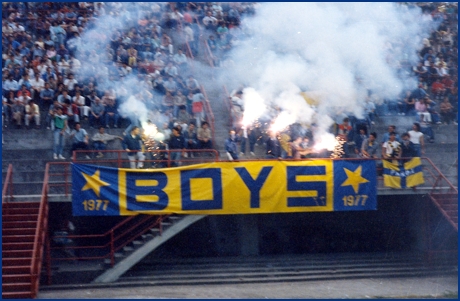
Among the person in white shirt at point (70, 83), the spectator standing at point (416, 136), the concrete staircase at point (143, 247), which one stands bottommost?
A: the concrete staircase at point (143, 247)

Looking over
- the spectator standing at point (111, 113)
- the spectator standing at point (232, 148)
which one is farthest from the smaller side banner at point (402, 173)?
the spectator standing at point (111, 113)

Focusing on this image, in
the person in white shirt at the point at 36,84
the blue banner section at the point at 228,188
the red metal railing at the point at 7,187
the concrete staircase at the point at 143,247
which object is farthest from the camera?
the person in white shirt at the point at 36,84

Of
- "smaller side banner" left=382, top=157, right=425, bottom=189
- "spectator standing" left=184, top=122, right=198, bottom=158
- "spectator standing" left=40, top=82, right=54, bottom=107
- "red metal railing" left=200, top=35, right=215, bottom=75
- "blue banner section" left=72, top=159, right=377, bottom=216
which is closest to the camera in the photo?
"blue banner section" left=72, top=159, right=377, bottom=216

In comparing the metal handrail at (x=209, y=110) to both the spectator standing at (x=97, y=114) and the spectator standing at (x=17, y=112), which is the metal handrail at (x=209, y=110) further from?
the spectator standing at (x=17, y=112)

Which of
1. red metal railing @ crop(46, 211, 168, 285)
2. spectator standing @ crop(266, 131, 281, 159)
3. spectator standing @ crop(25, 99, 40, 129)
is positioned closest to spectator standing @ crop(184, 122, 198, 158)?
spectator standing @ crop(266, 131, 281, 159)

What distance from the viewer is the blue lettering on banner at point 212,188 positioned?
609 inches

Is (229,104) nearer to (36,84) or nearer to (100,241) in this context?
(100,241)

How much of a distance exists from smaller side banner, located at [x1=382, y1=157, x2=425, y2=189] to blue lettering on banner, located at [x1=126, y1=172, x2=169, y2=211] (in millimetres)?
5083

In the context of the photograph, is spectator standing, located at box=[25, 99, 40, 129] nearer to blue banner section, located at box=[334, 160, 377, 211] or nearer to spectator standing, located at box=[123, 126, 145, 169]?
spectator standing, located at box=[123, 126, 145, 169]

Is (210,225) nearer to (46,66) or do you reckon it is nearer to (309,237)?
(309,237)

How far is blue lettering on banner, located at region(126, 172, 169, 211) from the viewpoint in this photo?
1533 cm

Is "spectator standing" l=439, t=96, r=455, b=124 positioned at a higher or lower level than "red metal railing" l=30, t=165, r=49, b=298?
higher

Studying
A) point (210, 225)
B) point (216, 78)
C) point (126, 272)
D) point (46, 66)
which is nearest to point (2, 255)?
point (126, 272)

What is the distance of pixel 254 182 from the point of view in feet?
51.4
